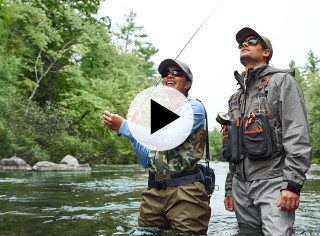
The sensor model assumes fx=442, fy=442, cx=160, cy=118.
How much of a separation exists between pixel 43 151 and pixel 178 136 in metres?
22.0

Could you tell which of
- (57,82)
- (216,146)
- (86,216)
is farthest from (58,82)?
(216,146)

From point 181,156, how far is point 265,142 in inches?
29.1

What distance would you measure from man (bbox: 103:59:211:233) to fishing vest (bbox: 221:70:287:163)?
26 cm

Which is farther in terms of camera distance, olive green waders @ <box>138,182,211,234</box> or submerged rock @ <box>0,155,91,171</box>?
submerged rock @ <box>0,155,91,171</box>

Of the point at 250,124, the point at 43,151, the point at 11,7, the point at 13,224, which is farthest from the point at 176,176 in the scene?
the point at 11,7

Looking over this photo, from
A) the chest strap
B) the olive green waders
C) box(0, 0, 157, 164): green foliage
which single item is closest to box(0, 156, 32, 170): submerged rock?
box(0, 0, 157, 164): green foliage

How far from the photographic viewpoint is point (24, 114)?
24.5 meters

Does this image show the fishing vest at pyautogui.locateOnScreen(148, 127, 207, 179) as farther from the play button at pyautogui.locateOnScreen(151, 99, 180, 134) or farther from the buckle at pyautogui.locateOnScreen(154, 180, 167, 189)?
the play button at pyautogui.locateOnScreen(151, 99, 180, 134)

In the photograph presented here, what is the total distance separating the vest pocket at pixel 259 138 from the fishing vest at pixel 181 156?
0.44m

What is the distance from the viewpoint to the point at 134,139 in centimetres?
383

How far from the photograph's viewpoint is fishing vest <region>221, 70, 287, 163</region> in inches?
135

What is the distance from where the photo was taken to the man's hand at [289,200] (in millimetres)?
3166
